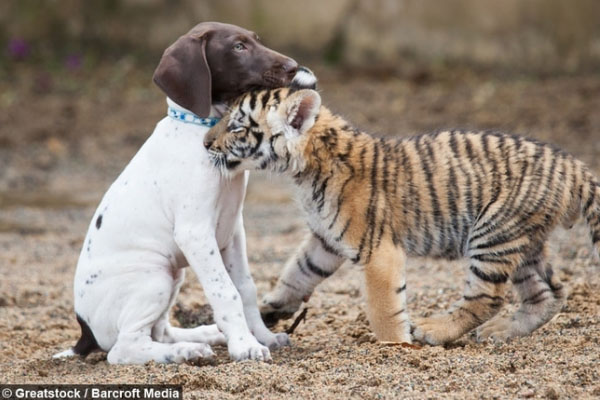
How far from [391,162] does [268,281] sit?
2.07 meters

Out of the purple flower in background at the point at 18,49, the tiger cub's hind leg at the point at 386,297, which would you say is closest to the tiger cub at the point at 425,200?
the tiger cub's hind leg at the point at 386,297

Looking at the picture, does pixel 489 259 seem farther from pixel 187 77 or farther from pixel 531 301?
pixel 187 77

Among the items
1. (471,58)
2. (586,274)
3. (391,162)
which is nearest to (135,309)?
(391,162)

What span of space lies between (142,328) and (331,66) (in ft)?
31.8

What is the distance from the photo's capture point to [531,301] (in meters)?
5.45

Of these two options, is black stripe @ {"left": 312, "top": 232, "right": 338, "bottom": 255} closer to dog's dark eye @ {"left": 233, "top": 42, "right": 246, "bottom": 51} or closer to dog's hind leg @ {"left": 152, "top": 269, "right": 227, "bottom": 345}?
dog's hind leg @ {"left": 152, "top": 269, "right": 227, "bottom": 345}

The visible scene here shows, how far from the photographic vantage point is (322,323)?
6.08 metres

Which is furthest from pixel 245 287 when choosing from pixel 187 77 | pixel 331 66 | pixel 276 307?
pixel 331 66

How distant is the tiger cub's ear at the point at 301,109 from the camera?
5.19 m

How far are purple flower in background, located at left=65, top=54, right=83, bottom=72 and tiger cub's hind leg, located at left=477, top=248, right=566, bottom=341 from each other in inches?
424

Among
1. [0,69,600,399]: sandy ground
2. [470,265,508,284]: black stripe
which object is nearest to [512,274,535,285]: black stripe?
[0,69,600,399]: sandy ground

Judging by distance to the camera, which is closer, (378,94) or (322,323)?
(322,323)

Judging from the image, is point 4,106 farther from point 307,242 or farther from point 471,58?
point 307,242

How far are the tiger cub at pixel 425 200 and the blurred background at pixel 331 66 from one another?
6.13 m
